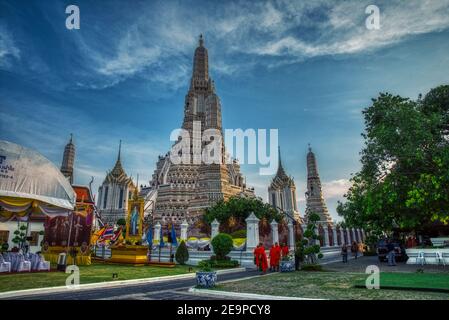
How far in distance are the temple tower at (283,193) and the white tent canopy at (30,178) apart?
6605cm

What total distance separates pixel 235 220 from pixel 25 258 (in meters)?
23.6

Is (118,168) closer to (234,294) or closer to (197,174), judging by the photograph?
(197,174)

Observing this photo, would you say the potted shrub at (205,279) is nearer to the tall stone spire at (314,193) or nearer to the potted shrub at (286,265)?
the potted shrub at (286,265)

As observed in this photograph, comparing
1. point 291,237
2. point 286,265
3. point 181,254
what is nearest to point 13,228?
point 181,254

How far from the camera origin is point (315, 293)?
8.02m

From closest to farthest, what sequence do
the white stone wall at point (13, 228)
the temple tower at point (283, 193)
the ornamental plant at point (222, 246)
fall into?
the ornamental plant at point (222, 246) → the white stone wall at point (13, 228) → the temple tower at point (283, 193)

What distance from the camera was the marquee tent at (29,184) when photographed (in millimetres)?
10344

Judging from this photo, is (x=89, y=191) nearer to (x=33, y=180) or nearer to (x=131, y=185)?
(x=33, y=180)

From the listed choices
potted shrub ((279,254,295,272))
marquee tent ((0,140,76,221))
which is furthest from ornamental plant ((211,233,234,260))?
marquee tent ((0,140,76,221))

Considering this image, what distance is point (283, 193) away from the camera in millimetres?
78375

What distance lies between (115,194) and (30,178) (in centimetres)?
7329

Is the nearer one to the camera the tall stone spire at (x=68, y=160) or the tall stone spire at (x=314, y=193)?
the tall stone spire at (x=314, y=193)

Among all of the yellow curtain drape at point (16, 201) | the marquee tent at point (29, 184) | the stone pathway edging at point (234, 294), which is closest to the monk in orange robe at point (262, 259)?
the stone pathway edging at point (234, 294)
